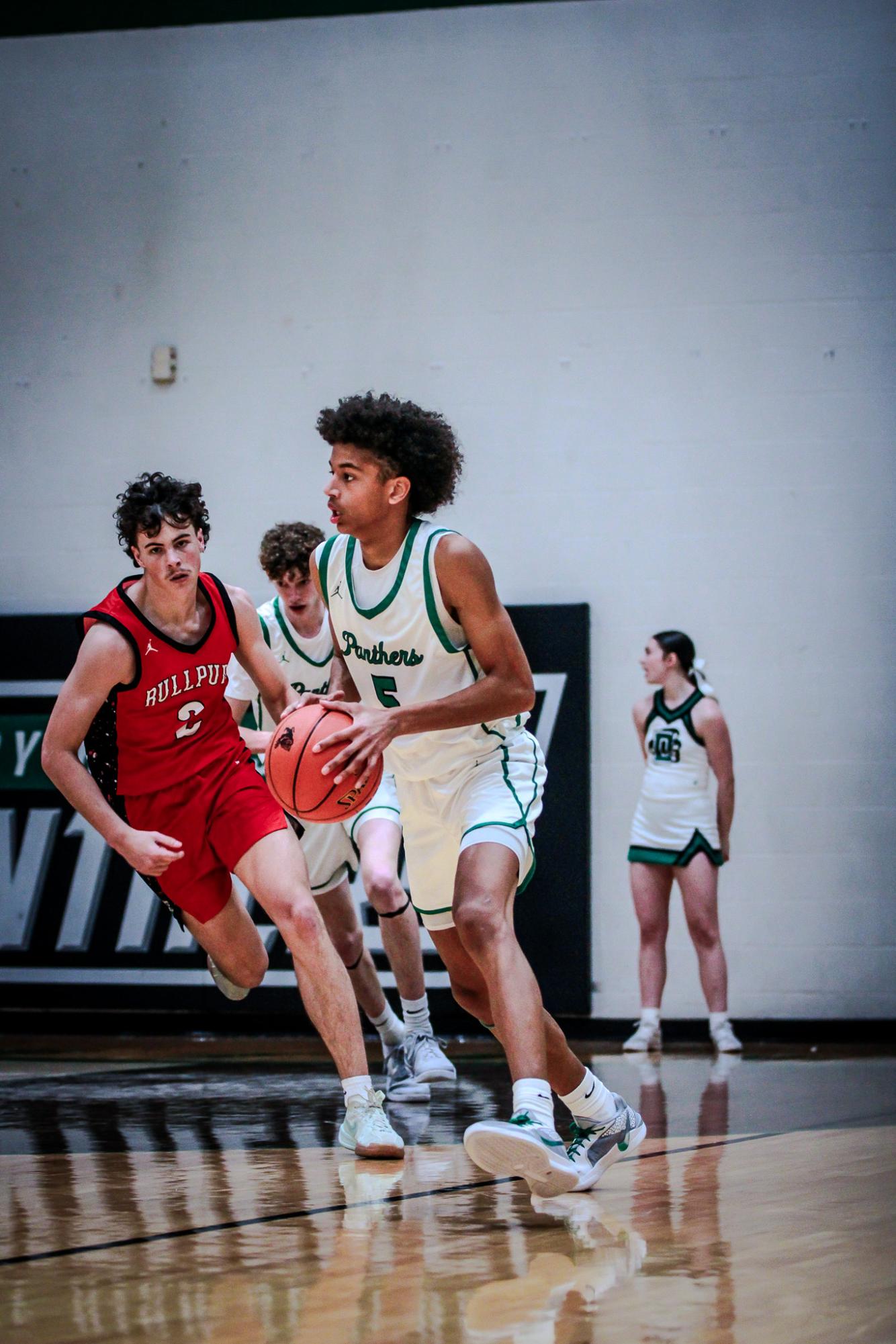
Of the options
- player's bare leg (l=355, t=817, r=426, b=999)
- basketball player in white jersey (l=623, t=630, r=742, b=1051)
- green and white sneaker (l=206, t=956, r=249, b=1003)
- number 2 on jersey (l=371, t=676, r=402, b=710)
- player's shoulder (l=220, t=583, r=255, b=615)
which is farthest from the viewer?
basketball player in white jersey (l=623, t=630, r=742, b=1051)

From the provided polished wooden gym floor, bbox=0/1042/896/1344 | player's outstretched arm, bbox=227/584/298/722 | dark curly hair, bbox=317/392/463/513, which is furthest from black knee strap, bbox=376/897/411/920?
dark curly hair, bbox=317/392/463/513

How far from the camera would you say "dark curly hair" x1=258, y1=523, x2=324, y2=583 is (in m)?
4.91

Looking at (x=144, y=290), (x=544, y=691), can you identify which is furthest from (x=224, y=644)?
(x=144, y=290)

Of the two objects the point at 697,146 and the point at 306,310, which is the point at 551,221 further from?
the point at 306,310

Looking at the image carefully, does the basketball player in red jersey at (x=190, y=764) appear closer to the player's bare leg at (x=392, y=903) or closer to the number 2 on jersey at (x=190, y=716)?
the number 2 on jersey at (x=190, y=716)

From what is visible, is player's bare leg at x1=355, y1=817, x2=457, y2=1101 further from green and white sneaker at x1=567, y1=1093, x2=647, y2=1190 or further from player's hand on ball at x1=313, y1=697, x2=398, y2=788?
player's hand on ball at x1=313, y1=697, x2=398, y2=788

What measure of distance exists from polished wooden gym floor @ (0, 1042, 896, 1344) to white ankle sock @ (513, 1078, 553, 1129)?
194 millimetres

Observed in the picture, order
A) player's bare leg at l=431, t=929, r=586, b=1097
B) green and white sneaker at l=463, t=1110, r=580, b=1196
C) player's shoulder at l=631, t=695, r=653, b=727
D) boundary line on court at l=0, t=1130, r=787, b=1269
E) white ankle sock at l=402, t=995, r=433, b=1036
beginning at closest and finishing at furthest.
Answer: boundary line on court at l=0, t=1130, r=787, b=1269 < green and white sneaker at l=463, t=1110, r=580, b=1196 < player's bare leg at l=431, t=929, r=586, b=1097 < white ankle sock at l=402, t=995, r=433, b=1036 < player's shoulder at l=631, t=695, r=653, b=727

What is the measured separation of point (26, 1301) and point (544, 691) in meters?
5.47

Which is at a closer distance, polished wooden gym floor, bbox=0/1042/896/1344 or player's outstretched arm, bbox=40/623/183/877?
polished wooden gym floor, bbox=0/1042/896/1344

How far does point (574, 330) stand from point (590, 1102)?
17.7ft

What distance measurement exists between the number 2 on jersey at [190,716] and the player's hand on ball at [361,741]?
87cm

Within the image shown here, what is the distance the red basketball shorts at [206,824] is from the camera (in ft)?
12.3

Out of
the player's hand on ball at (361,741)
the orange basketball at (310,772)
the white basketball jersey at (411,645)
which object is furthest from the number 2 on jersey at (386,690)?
the player's hand on ball at (361,741)
